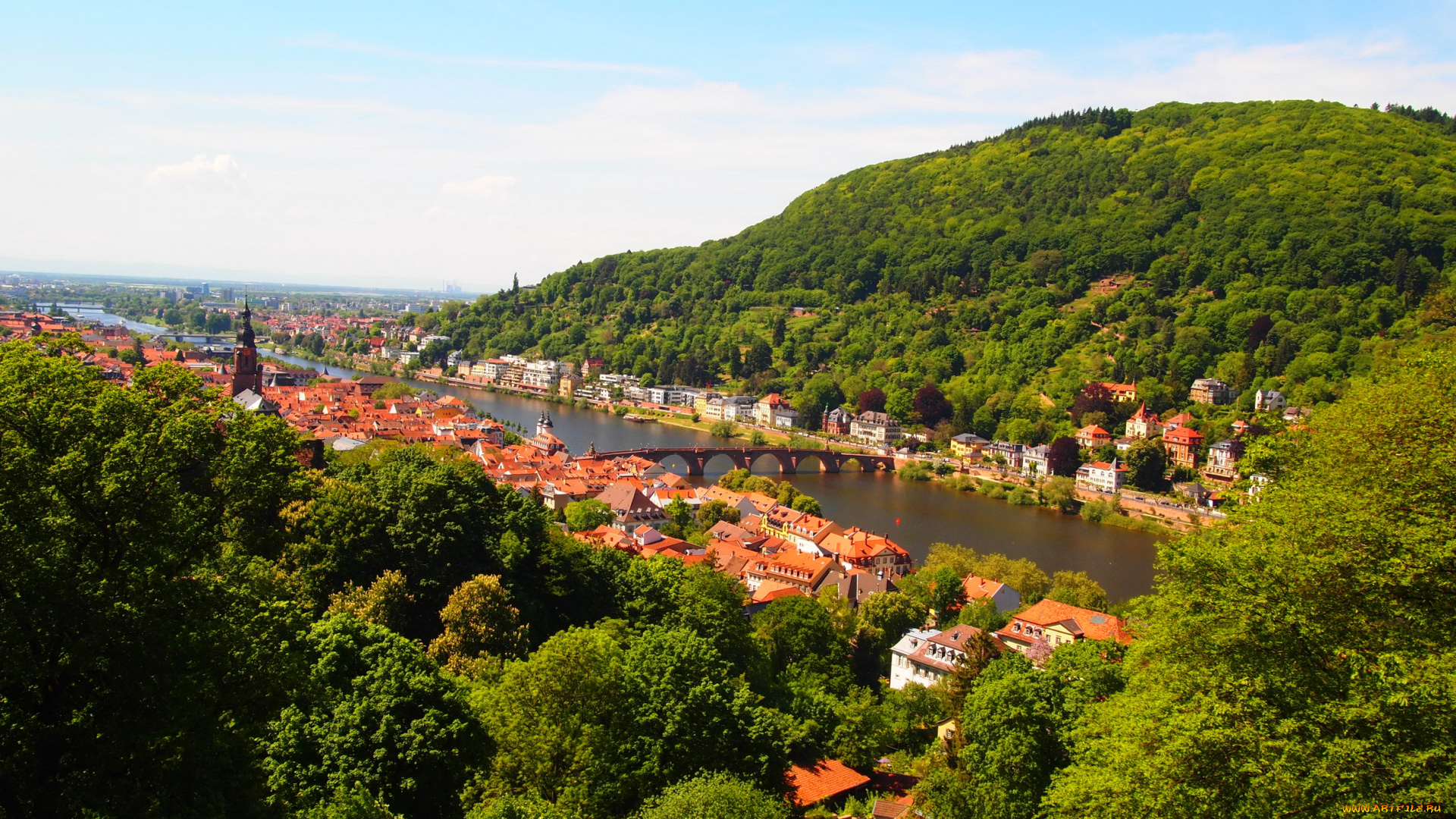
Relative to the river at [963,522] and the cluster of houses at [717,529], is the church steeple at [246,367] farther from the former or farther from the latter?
the river at [963,522]

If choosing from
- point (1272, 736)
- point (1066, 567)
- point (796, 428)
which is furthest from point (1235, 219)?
point (1272, 736)

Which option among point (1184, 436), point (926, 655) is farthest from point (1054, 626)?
point (1184, 436)

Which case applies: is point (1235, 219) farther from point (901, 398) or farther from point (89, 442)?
point (89, 442)

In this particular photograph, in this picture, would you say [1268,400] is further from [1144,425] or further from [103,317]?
[103,317]

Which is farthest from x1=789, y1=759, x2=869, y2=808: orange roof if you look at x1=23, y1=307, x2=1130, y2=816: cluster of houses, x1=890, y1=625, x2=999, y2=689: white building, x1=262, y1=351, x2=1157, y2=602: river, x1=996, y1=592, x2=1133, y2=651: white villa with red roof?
x1=262, y1=351, x2=1157, y2=602: river

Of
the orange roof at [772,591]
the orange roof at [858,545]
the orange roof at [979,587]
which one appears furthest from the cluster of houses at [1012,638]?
the orange roof at [858,545]
